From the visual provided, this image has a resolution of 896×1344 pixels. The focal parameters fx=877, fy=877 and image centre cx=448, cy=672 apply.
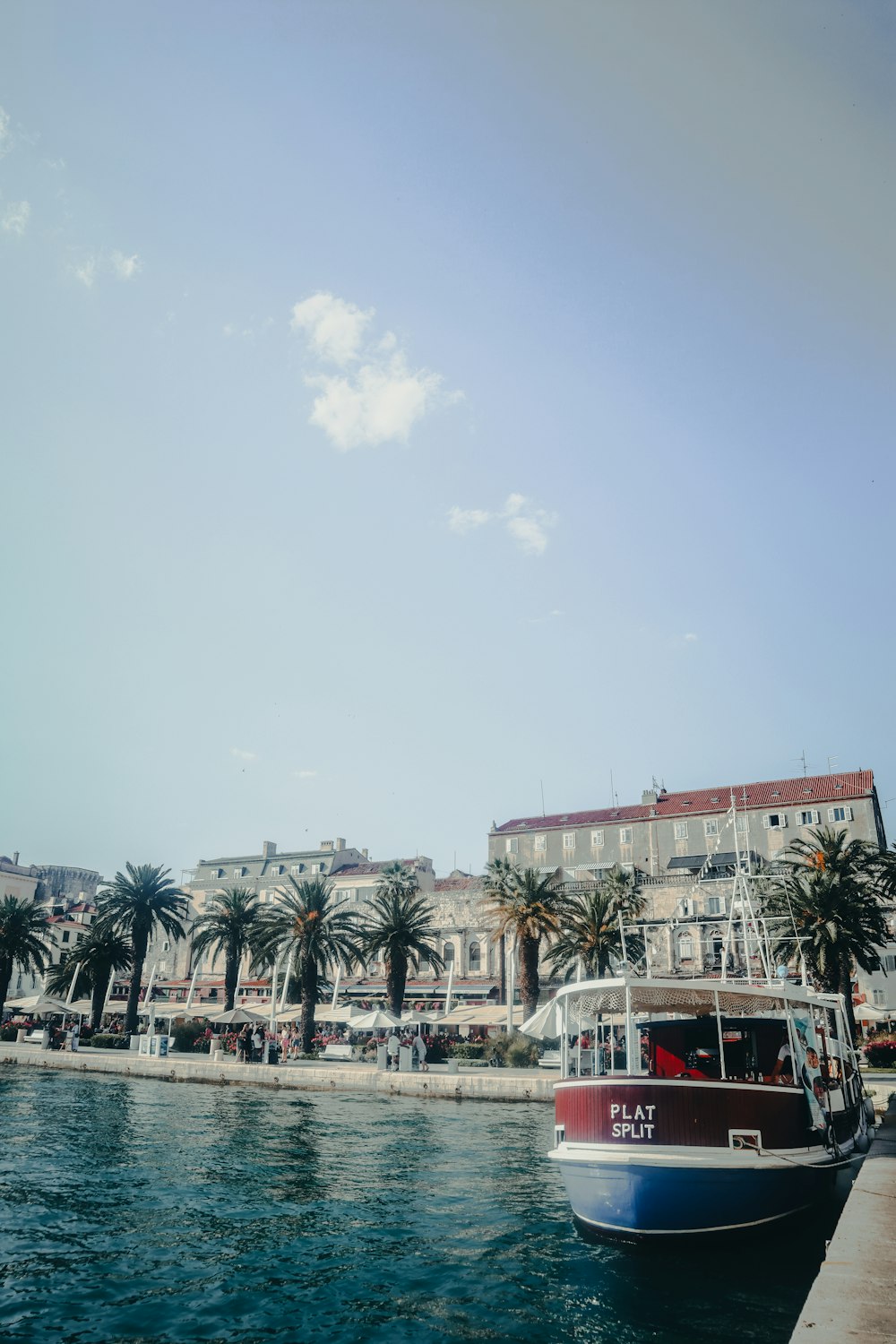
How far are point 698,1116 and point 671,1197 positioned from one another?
1.38 meters

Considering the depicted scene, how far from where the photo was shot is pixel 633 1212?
1501cm

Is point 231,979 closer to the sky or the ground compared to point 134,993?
A: closer to the sky

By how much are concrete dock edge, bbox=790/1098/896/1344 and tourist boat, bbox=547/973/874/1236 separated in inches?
107

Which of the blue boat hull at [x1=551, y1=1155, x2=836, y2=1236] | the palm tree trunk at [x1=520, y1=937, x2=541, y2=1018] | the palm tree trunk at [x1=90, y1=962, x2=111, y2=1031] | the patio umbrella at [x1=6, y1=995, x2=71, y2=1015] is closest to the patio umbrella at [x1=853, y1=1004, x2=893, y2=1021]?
the palm tree trunk at [x1=520, y1=937, x2=541, y2=1018]

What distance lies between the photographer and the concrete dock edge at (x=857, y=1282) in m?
7.23

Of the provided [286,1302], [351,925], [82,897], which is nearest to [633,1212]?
[286,1302]

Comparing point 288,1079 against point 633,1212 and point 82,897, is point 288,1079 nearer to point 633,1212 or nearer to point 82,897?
point 633,1212

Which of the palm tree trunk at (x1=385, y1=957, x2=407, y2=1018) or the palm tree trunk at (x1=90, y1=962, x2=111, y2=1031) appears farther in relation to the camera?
the palm tree trunk at (x1=90, y1=962, x2=111, y2=1031)

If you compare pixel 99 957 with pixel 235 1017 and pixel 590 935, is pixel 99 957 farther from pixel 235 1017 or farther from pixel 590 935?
pixel 590 935

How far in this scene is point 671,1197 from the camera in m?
14.9

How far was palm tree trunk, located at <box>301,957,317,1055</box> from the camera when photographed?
4919 centimetres

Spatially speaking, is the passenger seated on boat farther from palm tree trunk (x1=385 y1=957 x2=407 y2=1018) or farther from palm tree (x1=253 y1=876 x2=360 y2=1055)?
palm tree trunk (x1=385 y1=957 x2=407 y2=1018)

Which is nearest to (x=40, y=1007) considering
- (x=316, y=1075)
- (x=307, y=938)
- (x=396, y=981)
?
(x=307, y=938)

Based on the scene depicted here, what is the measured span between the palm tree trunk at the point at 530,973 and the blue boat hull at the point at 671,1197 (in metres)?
31.9
